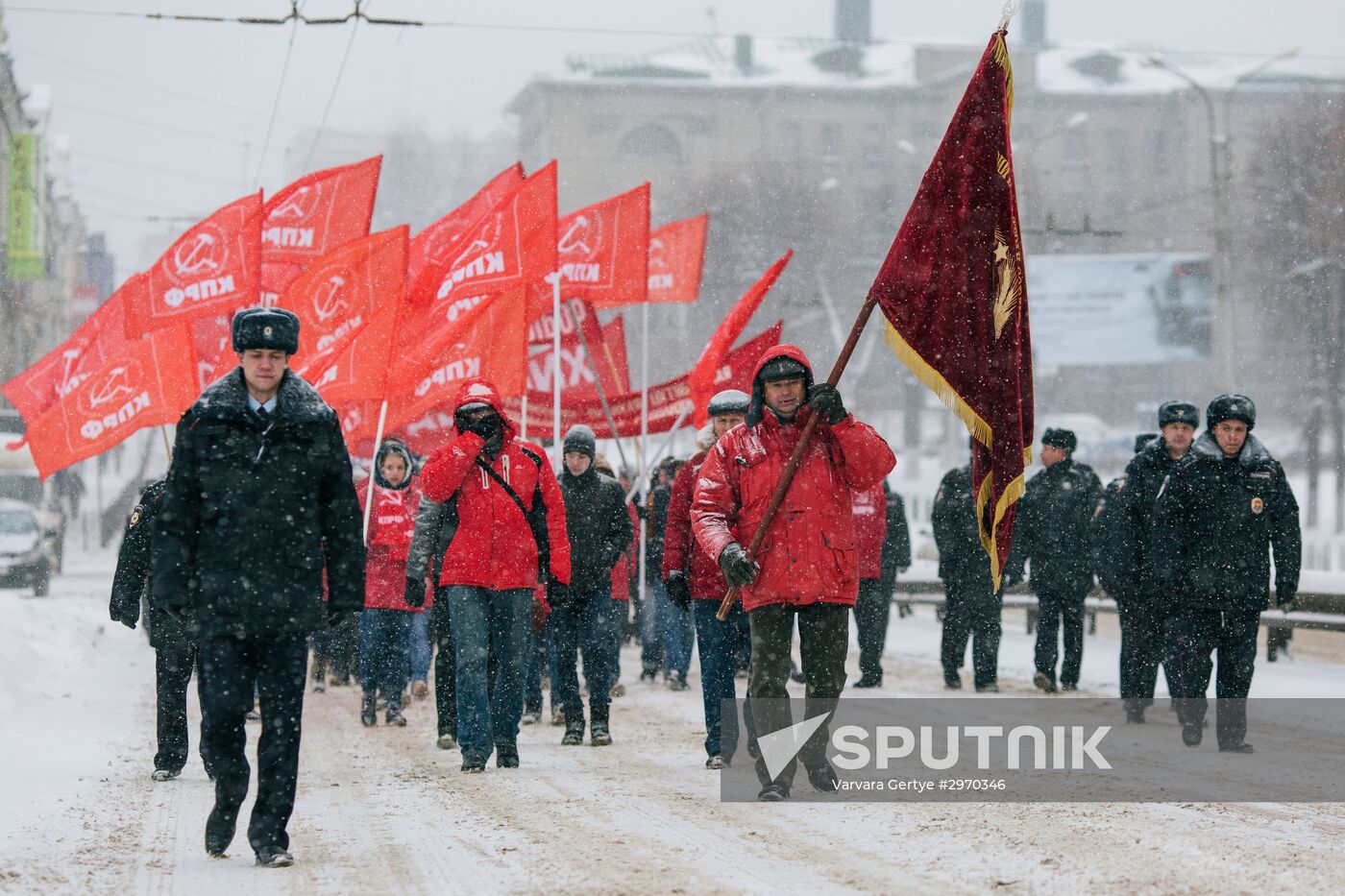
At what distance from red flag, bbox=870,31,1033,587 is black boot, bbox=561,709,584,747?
3145 millimetres

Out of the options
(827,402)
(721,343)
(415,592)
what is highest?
(721,343)

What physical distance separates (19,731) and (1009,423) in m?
6.06

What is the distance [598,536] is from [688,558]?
1.88 metres

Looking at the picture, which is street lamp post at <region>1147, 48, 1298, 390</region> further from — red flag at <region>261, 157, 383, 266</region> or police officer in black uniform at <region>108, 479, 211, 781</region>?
police officer in black uniform at <region>108, 479, 211, 781</region>

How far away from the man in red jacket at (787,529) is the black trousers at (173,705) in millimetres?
2857

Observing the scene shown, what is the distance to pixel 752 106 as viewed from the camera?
87125 millimetres

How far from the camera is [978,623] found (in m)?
13.1

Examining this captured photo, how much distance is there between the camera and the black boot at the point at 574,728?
10.1m

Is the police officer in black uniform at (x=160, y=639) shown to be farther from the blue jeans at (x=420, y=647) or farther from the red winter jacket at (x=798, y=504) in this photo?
the blue jeans at (x=420, y=647)

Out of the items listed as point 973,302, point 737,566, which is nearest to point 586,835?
point 737,566

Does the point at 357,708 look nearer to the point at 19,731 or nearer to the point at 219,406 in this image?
the point at 19,731

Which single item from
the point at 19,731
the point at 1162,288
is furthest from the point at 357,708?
the point at 1162,288

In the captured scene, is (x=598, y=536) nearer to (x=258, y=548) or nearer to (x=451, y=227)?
(x=258, y=548)

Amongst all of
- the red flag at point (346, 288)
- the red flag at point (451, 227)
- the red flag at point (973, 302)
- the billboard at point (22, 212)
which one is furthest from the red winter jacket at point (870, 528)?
the billboard at point (22, 212)
